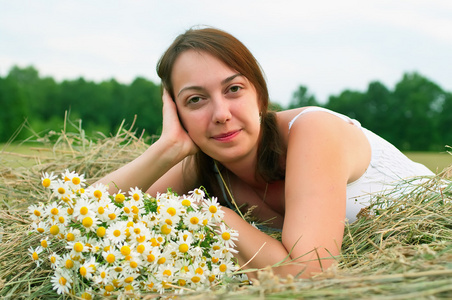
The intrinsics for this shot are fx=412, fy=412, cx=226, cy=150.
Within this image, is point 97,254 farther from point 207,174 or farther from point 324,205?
point 207,174

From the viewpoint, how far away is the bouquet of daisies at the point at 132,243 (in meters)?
1.50

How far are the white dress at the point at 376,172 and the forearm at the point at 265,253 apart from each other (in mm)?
755

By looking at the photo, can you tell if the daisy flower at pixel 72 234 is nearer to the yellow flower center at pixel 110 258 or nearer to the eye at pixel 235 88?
the yellow flower center at pixel 110 258

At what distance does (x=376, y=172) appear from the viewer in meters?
2.79

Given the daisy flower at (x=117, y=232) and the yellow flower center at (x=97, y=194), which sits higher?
the yellow flower center at (x=97, y=194)

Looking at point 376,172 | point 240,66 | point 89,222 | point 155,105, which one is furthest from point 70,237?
point 155,105

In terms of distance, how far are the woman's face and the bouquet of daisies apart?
0.65 metres

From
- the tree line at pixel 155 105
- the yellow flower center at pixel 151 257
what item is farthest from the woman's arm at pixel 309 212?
the tree line at pixel 155 105

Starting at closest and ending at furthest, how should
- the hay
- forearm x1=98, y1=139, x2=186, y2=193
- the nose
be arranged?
1. the hay
2. the nose
3. forearm x1=98, y1=139, x2=186, y2=193

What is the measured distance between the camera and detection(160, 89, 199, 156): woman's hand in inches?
101

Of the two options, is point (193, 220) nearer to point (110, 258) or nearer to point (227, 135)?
point (110, 258)

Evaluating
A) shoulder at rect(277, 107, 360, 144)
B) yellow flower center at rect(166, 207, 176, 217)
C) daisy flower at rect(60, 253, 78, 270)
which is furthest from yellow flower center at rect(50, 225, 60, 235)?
shoulder at rect(277, 107, 360, 144)

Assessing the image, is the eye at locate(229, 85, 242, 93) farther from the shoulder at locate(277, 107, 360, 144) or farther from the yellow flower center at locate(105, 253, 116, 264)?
the yellow flower center at locate(105, 253, 116, 264)

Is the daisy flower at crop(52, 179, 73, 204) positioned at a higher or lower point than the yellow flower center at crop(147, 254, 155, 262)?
higher
